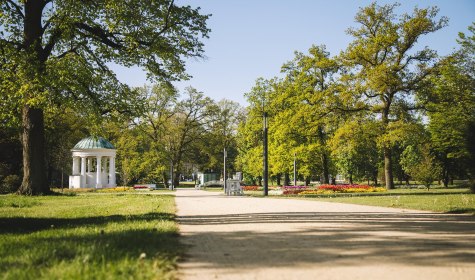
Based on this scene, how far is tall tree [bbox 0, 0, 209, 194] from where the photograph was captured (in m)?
17.0

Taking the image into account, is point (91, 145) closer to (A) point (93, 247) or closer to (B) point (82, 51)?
(B) point (82, 51)

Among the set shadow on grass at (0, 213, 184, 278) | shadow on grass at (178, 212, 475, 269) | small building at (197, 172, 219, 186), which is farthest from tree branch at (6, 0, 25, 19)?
small building at (197, 172, 219, 186)

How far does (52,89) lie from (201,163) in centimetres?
5265

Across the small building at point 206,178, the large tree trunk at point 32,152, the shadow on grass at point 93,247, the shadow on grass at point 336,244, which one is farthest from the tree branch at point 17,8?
the small building at point 206,178

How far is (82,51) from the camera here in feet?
73.9

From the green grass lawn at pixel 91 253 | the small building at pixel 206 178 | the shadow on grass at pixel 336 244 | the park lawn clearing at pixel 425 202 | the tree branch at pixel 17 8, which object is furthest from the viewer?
the small building at pixel 206 178

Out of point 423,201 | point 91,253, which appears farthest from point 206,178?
point 91,253

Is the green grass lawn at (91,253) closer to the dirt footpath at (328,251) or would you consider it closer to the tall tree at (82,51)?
the dirt footpath at (328,251)

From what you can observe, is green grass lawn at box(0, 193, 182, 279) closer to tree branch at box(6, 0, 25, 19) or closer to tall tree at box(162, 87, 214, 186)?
tree branch at box(6, 0, 25, 19)

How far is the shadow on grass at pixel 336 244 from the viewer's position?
4789 millimetres

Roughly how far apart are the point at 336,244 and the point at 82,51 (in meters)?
20.6

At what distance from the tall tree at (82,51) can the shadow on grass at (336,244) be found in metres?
13.0

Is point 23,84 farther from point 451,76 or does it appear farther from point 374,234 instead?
point 451,76

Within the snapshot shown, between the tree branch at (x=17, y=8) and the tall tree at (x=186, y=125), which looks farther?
the tall tree at (x=186, y=125)
